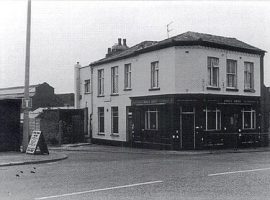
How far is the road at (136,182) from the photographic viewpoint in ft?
31.5

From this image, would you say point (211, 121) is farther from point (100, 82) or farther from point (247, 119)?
point (100, 82)

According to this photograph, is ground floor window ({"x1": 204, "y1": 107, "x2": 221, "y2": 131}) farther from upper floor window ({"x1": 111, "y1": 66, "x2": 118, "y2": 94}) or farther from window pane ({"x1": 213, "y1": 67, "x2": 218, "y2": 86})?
upper floor window ({"x1": 111, "y1": 66, "x2": 118, "y2": 94})

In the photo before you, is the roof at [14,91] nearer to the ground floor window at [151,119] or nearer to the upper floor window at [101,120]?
the upper floor window at [101,120]

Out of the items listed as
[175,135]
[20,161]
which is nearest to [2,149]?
[20,161]

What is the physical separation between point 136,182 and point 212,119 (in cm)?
1581

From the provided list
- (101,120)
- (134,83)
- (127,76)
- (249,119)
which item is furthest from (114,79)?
(249,119)

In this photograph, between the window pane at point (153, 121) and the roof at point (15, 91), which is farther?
the roof at point (15, 91)

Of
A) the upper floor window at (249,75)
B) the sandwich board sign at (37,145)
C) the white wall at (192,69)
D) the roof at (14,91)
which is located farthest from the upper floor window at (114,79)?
the roof at (14,91)

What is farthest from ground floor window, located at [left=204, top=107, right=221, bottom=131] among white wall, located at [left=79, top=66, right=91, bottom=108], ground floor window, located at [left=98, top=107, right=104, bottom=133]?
white wall, located at [left=79, top=66, right=91, bottom=108]

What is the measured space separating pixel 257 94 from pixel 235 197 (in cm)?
2114

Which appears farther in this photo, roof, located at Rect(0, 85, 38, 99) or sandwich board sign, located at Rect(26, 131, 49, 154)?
roof, located at Rect(0, 85, 38, 99)

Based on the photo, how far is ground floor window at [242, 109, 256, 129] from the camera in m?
28.6

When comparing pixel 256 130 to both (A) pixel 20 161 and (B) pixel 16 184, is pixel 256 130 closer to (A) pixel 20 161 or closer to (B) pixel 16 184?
(A) pixel 20 161

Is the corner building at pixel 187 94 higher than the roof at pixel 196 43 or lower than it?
lower
